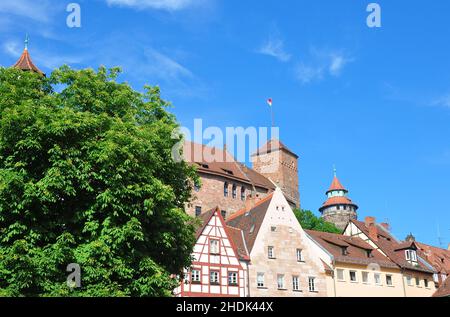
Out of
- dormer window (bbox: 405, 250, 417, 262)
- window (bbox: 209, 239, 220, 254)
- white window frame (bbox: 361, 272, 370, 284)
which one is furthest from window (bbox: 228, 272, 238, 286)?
dormer window (bbox: 405, 250, 417, 262)

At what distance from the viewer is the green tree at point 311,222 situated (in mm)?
73463

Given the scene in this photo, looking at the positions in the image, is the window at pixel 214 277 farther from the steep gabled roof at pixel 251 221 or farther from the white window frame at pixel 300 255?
the white window frame at pixel 300 255

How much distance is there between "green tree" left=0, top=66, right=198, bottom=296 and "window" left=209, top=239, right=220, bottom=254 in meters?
17.4

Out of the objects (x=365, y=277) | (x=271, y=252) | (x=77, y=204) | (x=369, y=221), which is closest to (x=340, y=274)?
(x=365, y=277)

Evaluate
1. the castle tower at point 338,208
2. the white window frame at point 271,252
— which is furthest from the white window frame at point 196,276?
the castle tower at point 338,208

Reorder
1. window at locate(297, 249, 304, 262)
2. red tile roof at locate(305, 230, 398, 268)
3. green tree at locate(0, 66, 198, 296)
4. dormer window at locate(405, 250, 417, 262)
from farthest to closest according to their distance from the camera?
dormer window at locate(405, 250, 417, 262) → red tile roof at locate(305, 230, 398, 268) → window at locate(297, 249, 304, 262) → green tree at locate(0, 66, 198, 296)

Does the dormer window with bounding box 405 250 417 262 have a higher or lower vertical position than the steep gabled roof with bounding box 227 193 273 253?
lower

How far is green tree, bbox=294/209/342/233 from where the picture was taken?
7346cm

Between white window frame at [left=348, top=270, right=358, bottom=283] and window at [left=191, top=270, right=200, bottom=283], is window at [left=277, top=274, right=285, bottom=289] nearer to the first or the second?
white window frame at [left=348, top=270, right=358, bottom=283]

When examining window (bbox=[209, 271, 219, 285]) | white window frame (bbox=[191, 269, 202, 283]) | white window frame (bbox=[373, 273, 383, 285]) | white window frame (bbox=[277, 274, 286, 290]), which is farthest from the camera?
white window frame (bbox=[373, 273, 383, 285])

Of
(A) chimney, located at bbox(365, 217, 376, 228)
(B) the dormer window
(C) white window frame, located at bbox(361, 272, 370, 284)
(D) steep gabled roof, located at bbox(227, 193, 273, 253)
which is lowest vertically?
(C) white window frame, located at bbox(361, 272, 370, 284)

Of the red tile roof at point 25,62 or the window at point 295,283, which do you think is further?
the red tile roof at point 25,62

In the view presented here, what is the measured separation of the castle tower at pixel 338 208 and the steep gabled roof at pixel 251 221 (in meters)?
64.1
